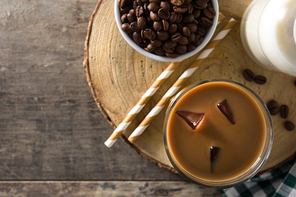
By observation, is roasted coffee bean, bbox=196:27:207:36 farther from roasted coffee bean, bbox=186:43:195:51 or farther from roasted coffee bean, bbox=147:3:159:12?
roasted coffee bean, bbox=147:3:159:12

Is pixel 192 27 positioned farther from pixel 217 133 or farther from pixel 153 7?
pixel 217 133

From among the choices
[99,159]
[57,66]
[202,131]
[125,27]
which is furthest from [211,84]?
[57,66]

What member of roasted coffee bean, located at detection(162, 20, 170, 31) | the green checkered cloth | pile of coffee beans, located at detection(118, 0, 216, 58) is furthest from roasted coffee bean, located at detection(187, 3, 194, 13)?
the green checkered cloth

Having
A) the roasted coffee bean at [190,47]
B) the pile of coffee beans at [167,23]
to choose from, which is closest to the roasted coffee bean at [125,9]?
the pile of coffee beans at [167,23]

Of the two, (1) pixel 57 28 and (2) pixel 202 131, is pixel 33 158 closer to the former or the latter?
(1) pixel 57 28

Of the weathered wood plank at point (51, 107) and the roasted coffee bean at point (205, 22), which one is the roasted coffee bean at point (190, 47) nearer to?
the roasted coffee bean at point (205, 22)
